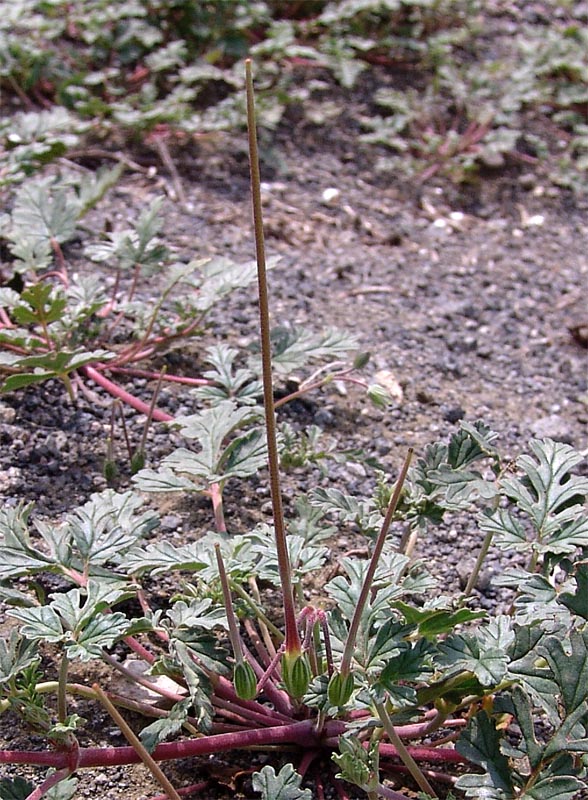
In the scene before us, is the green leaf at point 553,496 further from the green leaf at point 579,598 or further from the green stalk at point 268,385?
the green stalk at point 268,385

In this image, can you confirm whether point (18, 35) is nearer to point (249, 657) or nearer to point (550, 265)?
point (550, 265)

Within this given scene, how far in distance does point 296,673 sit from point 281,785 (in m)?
0.15

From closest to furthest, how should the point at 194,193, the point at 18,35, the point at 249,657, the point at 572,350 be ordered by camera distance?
the point at 249,657, the point at 572,350, the point at 194,193, the point at 18,35

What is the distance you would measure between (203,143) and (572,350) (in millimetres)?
1491

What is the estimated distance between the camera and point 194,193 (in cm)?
333

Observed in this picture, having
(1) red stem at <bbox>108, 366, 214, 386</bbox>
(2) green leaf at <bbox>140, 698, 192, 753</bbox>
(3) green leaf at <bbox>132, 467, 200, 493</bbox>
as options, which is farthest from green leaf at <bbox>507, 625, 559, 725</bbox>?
(1) red stem at <bbox>108, 366, 214, 386</bbox>

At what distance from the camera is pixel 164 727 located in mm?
1454

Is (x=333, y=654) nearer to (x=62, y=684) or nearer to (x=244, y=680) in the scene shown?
(x=244, y=680)

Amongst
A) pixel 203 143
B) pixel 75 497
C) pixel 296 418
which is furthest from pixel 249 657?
pixel 203 143

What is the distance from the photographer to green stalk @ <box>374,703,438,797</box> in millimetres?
1395

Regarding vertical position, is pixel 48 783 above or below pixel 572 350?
above

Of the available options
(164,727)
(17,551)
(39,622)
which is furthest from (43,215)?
(164,727)

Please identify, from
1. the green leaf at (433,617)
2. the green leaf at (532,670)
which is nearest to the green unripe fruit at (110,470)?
the green leaf at (433,617)

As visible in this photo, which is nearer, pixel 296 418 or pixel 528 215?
pixel 296 418
